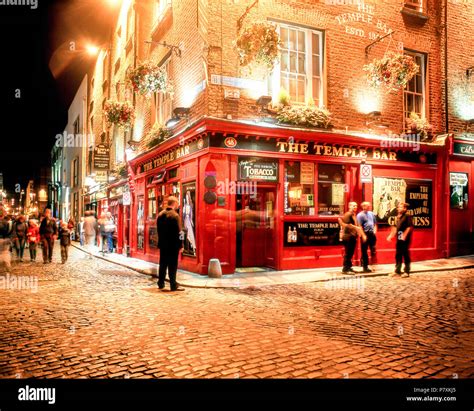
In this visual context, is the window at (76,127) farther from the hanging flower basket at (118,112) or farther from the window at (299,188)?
the window at (299,188)

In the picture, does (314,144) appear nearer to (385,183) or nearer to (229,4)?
(385,183)

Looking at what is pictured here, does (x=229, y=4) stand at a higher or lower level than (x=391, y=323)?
higher

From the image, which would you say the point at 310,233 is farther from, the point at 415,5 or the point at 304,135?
the point at 415,5

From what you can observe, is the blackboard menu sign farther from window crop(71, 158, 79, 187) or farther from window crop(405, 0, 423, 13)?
window crop(71, 158, 79, 187)

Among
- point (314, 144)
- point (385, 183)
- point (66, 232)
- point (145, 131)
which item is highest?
point (145, 131)

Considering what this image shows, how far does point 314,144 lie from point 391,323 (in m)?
7.26

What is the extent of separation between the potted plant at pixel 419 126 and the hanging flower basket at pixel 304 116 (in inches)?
142

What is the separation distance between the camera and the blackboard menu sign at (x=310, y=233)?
11602mm

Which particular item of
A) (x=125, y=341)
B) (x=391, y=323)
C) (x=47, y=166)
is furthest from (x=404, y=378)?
(x=47, y=166)

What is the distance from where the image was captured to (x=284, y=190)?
461 inches

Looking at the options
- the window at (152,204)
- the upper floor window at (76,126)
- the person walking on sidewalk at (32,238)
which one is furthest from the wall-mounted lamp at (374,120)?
the upper floor window at (76,126)

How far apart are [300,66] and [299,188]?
408cm

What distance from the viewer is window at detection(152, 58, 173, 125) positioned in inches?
574

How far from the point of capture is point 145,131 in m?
17.0
